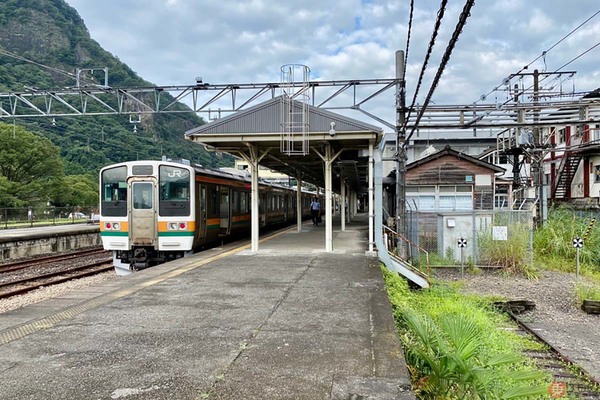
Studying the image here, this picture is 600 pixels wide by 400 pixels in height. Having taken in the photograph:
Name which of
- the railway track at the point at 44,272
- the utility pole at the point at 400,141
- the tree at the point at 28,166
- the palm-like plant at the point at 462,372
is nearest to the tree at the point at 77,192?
the tree at the point at 28,166

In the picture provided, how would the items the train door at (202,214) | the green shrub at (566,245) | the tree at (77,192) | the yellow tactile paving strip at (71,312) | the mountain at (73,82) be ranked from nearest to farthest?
the yellow tactile paving strip at (71,312) → the train door at (202,214) → the green shrub at (566,245) → the tree at (77,192) → the mountain at (73,82)

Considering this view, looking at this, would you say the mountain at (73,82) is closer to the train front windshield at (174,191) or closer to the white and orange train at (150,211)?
the white and orange train at (150,211)

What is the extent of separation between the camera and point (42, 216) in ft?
85.8

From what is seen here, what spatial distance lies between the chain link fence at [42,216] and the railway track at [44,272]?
9.83 metres

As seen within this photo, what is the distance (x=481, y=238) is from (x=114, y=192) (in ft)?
34.2

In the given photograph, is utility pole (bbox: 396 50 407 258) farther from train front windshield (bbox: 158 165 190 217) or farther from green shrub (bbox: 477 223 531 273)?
train front windshield (bbox: 158 165 190 217)

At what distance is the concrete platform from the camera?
127 inches

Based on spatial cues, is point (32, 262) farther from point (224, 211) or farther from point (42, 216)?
point (42, 216)

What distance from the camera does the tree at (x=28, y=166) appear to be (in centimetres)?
3419

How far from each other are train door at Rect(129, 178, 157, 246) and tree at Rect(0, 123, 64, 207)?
88.1 ft

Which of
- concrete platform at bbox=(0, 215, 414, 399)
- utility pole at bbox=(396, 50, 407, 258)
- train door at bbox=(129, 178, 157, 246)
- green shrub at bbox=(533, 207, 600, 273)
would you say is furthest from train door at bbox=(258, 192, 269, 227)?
concrete platform at bbox=(0, 215, 414, 399)

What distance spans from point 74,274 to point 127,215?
2.43m

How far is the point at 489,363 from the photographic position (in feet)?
12.5

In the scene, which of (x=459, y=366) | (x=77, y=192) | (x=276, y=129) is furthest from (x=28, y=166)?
(x=459, y=366)
